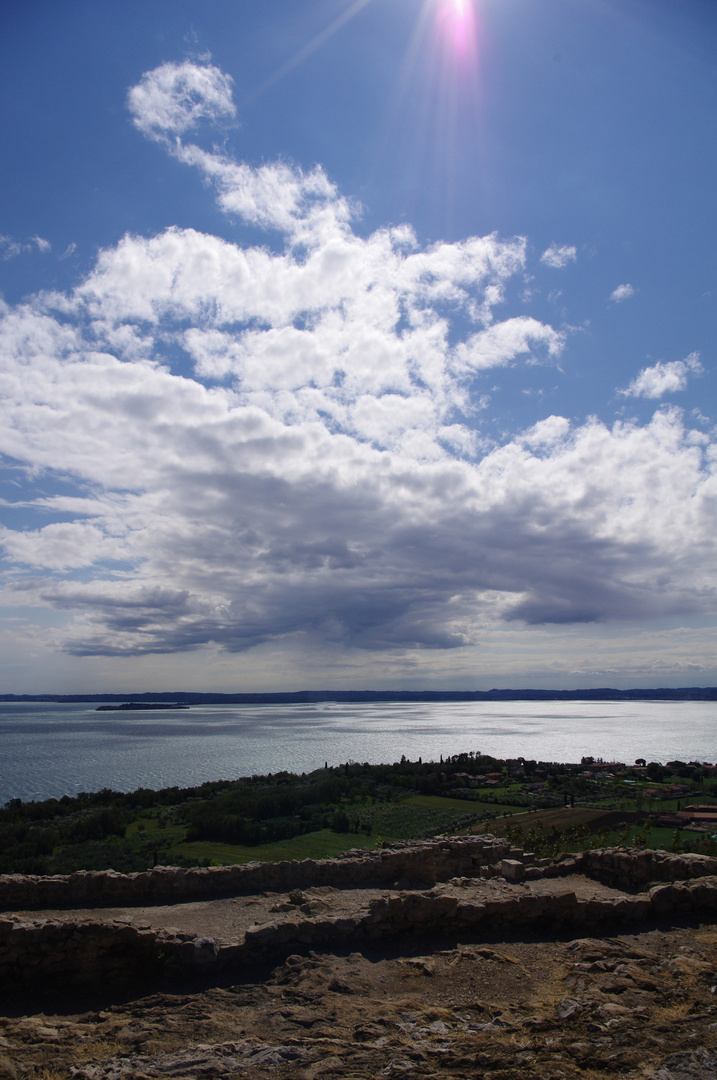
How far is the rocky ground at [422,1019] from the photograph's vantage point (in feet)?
18.2

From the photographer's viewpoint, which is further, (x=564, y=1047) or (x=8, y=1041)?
(x=8, y=1041)

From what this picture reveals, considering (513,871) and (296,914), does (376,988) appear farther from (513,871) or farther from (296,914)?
(513,871)

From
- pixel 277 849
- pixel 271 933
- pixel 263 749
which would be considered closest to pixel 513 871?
pixel 271 933

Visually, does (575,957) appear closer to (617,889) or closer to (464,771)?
(617,889)

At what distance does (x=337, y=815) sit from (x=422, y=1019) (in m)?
38.2

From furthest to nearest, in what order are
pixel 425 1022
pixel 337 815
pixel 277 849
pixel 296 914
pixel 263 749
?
pixel 263 749 < pixel 337 815 < pixel 277 849 < pixel 296 914 < pixel 425 1022

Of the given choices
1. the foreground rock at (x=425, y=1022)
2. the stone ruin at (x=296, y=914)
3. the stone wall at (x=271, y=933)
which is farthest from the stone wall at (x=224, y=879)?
the foreground rock at (x=425, y=1022)

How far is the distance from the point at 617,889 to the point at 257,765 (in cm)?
7935

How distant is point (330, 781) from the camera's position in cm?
5594

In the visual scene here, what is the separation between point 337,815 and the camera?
4153cm

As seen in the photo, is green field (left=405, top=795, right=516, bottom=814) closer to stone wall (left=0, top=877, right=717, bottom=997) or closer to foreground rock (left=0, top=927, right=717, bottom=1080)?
stone wall (left=0, top=877, right=717, bottom=997)

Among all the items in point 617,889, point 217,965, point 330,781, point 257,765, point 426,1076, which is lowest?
point 257,765

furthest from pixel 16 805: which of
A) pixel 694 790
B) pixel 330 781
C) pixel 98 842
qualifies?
pixel 694 790

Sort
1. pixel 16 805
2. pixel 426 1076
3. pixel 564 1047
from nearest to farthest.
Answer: pixel 426 1076, pixel 564 1047, pixel 16 805
